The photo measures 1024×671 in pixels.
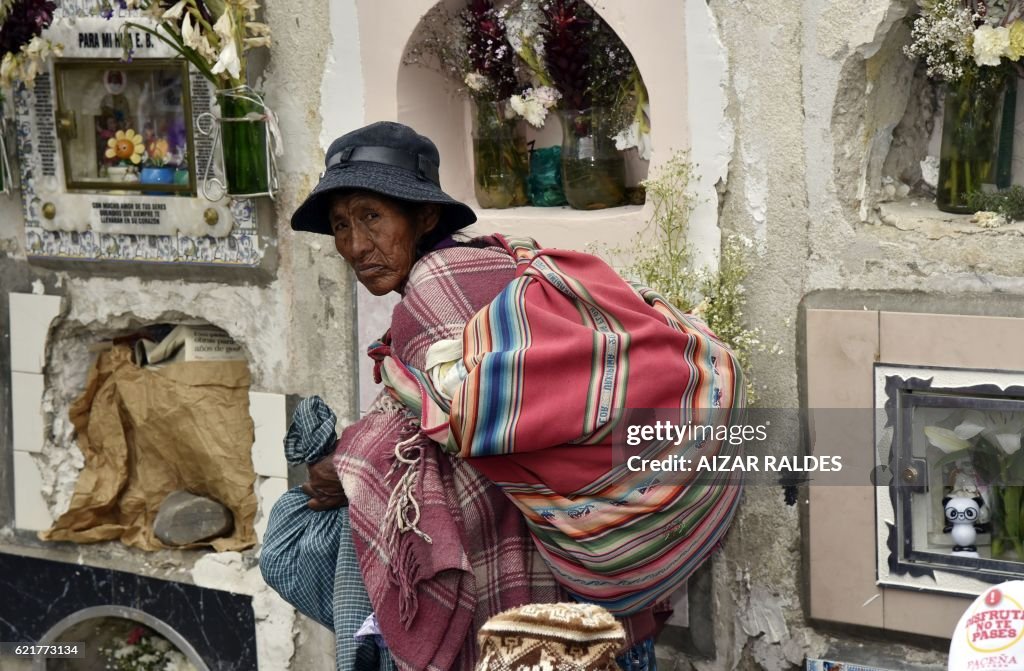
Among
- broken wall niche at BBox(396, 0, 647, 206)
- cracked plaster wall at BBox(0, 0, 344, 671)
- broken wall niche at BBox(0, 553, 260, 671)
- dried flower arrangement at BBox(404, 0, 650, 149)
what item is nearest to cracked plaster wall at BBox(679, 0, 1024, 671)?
dried flower arrangement at BBox(404, 0, 650, 149)

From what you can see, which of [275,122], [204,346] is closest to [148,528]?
[204,346]

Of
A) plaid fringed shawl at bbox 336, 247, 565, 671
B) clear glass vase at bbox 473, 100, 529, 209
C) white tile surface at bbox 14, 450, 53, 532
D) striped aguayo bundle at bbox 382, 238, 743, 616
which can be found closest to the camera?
striped aguayo bundle at bbox 382, 238, 743, 616

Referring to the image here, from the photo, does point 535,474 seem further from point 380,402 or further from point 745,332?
point 745,332

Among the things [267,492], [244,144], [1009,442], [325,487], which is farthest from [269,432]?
[1009,442]

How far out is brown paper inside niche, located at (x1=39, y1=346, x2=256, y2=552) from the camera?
4078 mm

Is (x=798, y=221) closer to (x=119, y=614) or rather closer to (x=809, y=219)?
(x=809, y=219)

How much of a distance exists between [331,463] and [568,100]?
1377 millimetres

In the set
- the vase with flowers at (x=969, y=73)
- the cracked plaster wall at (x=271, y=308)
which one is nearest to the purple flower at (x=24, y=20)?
the cracked plaster wall at (x=271, y=308)

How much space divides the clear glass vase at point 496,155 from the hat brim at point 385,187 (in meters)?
0.93

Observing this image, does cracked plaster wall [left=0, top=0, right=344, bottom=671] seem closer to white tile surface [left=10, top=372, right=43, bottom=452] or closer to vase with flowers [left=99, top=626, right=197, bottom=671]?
white tile surface [left=10, top=372, right=43, bottom=452]

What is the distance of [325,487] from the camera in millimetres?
2529

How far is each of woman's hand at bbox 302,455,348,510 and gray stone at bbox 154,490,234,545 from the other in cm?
165

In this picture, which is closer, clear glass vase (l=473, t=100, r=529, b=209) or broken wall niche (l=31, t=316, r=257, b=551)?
clear glass vase (l=473, t=100, r=529, b=209)

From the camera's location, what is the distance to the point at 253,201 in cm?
369
